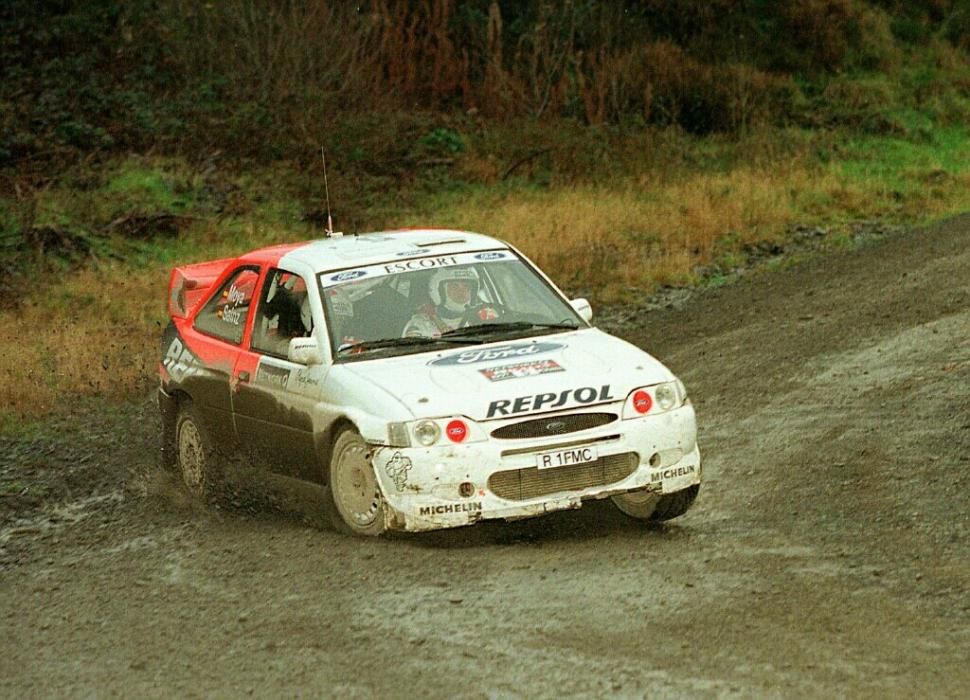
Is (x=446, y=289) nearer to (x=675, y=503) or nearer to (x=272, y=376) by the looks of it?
(x=272, y=376)

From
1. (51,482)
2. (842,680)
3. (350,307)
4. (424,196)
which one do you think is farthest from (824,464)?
(424,196)

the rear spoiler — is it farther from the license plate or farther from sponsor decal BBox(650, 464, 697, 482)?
sponsor decal BBox(650, 464, 697, 482)

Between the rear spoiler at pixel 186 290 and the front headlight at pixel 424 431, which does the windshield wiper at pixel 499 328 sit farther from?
the rear spoiler at pixel 186 290

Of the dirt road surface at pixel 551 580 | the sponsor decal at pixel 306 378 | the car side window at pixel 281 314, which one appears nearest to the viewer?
the dirt road surface at pixel 551 580

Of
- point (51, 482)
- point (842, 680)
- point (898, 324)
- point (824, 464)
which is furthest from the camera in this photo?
point (898, 324)

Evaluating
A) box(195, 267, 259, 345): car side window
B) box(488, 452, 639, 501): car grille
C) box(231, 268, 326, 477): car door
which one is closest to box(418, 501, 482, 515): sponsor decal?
box(488, 452, 639, 501): car grille

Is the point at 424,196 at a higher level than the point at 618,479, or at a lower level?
lower

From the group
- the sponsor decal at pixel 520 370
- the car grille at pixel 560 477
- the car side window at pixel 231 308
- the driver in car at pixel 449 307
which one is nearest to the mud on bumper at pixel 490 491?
the car grille at pixel 560 477

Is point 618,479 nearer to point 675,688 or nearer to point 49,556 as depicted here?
point 675,688

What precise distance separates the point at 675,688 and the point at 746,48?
25.4m

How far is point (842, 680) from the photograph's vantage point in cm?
575

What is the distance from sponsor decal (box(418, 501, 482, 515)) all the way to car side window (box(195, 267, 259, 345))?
2236 mm

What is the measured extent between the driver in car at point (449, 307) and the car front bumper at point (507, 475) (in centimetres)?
106

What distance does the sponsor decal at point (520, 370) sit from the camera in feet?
26.6
